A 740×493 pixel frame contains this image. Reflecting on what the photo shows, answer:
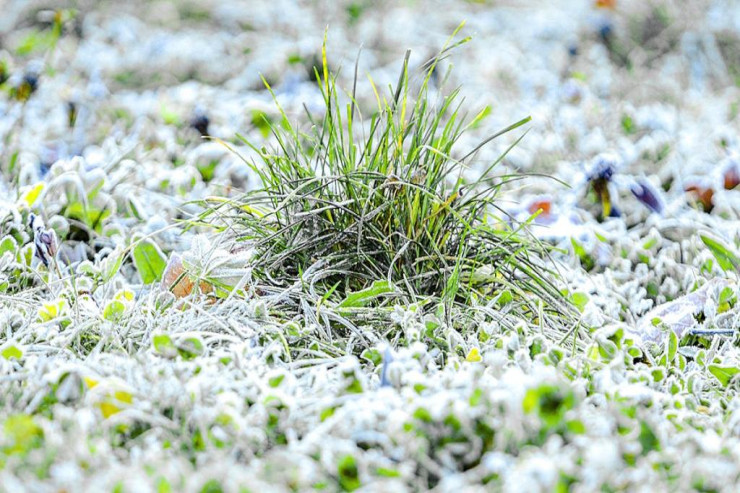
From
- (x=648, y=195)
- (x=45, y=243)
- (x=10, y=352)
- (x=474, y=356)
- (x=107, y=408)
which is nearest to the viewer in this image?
(x=107, y=408)

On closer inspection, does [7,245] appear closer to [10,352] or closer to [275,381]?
[10,352]

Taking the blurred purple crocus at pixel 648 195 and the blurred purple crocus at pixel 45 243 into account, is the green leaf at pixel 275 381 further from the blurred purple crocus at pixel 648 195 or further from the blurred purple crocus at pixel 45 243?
the blurred purple crocus at pixel 648 195

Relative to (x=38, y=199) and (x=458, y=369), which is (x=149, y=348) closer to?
(x=458, y=369)

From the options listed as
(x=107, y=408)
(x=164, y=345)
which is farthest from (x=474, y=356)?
(x=107, y=408)

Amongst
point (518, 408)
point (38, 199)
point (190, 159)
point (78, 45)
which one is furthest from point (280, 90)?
point (518, 408)

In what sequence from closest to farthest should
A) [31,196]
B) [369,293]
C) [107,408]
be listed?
[107,408], [369,293], [31,196]

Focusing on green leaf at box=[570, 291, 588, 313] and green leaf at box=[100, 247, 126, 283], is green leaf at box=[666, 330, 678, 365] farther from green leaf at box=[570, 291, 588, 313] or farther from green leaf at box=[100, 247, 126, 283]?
green leaf at box=[100, 247, 126, 283]

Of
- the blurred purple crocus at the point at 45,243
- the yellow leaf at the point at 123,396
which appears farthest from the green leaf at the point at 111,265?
the yellow leaf at the point at 123,396
